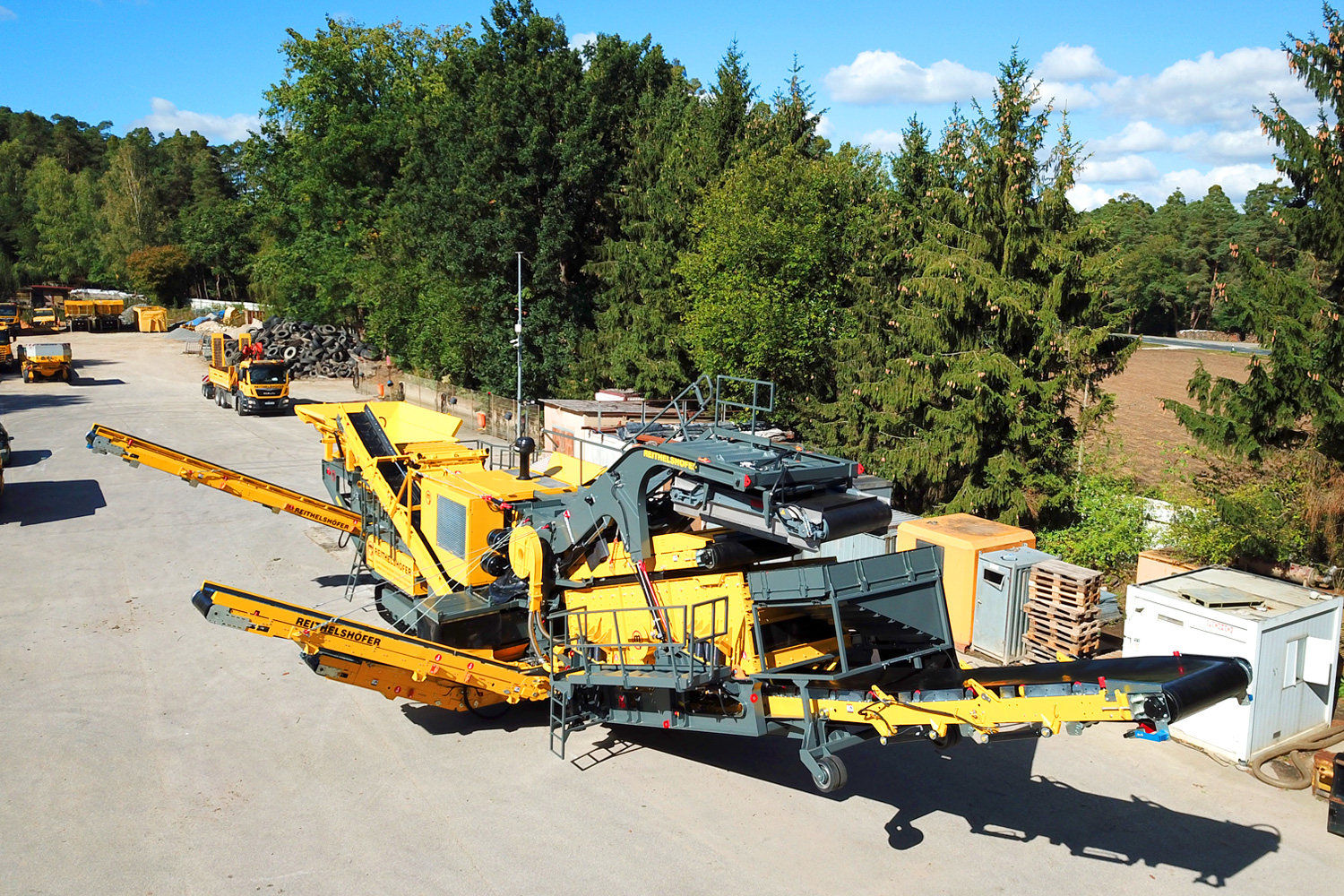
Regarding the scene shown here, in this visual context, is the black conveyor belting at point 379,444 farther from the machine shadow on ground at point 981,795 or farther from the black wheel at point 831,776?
the black wheel at point 831,776

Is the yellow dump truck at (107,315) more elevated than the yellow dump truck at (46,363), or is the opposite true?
the yellow dump truck at (107,315)

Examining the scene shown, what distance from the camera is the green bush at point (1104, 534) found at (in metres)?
16.3

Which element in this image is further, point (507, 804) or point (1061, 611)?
point (1061, 611)

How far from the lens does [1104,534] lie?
54.0ft

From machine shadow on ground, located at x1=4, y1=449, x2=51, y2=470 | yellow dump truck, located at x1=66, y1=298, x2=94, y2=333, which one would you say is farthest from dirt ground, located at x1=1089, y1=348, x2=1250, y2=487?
yellow dump truck, located at x1=66, y1=298, x2=94, y2=333

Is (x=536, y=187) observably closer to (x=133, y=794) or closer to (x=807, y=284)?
(x=807, y=284)

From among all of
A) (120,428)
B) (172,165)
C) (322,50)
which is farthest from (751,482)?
(172,165)

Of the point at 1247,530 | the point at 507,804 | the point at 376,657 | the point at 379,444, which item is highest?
the point at 379,444

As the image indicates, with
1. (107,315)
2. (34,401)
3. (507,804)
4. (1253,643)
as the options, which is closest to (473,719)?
(507,804)

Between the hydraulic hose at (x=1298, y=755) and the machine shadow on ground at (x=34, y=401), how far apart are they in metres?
38.9

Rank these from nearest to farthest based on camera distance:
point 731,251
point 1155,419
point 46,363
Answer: point 731,251 < point 1155,419 < point 46,363

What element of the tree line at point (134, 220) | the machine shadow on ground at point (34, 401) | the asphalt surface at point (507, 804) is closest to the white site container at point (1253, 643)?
the asphalt surface at point (507, 804)

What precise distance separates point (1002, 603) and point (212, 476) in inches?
442

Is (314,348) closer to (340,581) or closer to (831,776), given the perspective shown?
(340,581)
